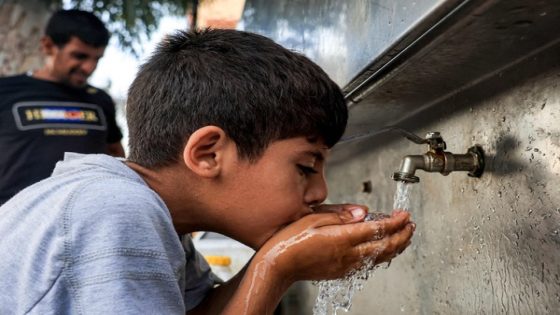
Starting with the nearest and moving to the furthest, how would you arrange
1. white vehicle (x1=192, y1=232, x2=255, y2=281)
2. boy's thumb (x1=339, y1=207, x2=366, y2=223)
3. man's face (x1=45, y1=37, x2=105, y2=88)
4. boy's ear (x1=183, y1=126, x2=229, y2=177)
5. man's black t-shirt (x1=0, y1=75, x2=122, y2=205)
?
boy's ear (x1=183, y1=126, x2=229, y2=177)
boy's thumb (x1=339, y1=207, x2=366, y2=223)
man's black t-shirt (x1=0, y1=75, x2=122, y2=205)
man's face (x1=45, y1=37, x2=105, y2=88)
white vehicle (x1=192, y1=232, x2=255, y2=281)

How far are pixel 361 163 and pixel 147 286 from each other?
6.00 ft

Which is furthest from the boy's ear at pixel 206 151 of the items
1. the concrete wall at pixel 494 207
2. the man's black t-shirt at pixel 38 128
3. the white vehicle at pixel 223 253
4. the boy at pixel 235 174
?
the white vehicle at pixel 223 253

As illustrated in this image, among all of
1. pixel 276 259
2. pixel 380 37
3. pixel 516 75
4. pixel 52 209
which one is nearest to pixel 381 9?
pixel 380 37

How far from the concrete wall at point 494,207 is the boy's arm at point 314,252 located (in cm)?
29

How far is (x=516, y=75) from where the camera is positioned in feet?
5.00

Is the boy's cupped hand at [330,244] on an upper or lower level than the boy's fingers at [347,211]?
lower

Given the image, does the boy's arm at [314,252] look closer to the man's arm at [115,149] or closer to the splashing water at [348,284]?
the splashing water at [348,284]

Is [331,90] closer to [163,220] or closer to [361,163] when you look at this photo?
[163,220]

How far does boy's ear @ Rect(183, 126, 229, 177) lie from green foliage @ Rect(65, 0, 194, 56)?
440 centimetres

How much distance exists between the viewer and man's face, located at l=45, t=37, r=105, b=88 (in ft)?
10.6

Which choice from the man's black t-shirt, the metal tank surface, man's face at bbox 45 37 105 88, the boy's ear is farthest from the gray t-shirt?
man's face at bbox 45 37 105 88

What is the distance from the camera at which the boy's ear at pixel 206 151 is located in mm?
1321

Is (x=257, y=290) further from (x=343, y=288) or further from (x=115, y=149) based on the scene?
(x=115, y=149)

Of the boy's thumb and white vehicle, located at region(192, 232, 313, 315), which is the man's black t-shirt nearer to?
white vehicle, located at region(192, 232, 313, 315)
